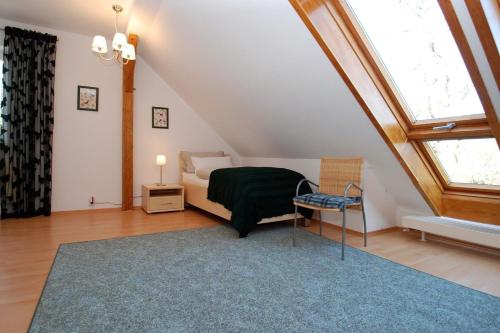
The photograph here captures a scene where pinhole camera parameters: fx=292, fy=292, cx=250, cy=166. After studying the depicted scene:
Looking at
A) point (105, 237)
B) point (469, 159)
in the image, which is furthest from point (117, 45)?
point (469, 159)

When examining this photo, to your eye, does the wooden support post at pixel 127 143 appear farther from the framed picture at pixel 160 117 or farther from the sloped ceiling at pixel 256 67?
the sloped ceiling at pixel 256 67

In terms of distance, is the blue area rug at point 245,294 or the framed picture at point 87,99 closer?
the blue area rug at point 245,294

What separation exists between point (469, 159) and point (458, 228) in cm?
64

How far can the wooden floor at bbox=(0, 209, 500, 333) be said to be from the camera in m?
1.80

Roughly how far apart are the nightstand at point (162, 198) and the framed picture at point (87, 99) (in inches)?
52.7

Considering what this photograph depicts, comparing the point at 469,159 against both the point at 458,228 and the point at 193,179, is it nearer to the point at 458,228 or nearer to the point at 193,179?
the point at 458,228

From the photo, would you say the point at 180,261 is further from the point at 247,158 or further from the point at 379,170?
the point at 247,158

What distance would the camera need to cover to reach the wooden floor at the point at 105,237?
1.80 m

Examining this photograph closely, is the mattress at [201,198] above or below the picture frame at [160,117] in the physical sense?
below

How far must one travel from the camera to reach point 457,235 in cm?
268

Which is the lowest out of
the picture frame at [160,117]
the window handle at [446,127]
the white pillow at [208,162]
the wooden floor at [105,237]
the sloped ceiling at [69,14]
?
the wooden floor at [105,237]

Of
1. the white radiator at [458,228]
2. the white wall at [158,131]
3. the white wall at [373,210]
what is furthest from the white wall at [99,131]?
the white radiator at [458,228]

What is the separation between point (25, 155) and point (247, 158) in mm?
3209

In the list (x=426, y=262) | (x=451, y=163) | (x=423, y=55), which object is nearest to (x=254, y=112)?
(x=423, y=55)
